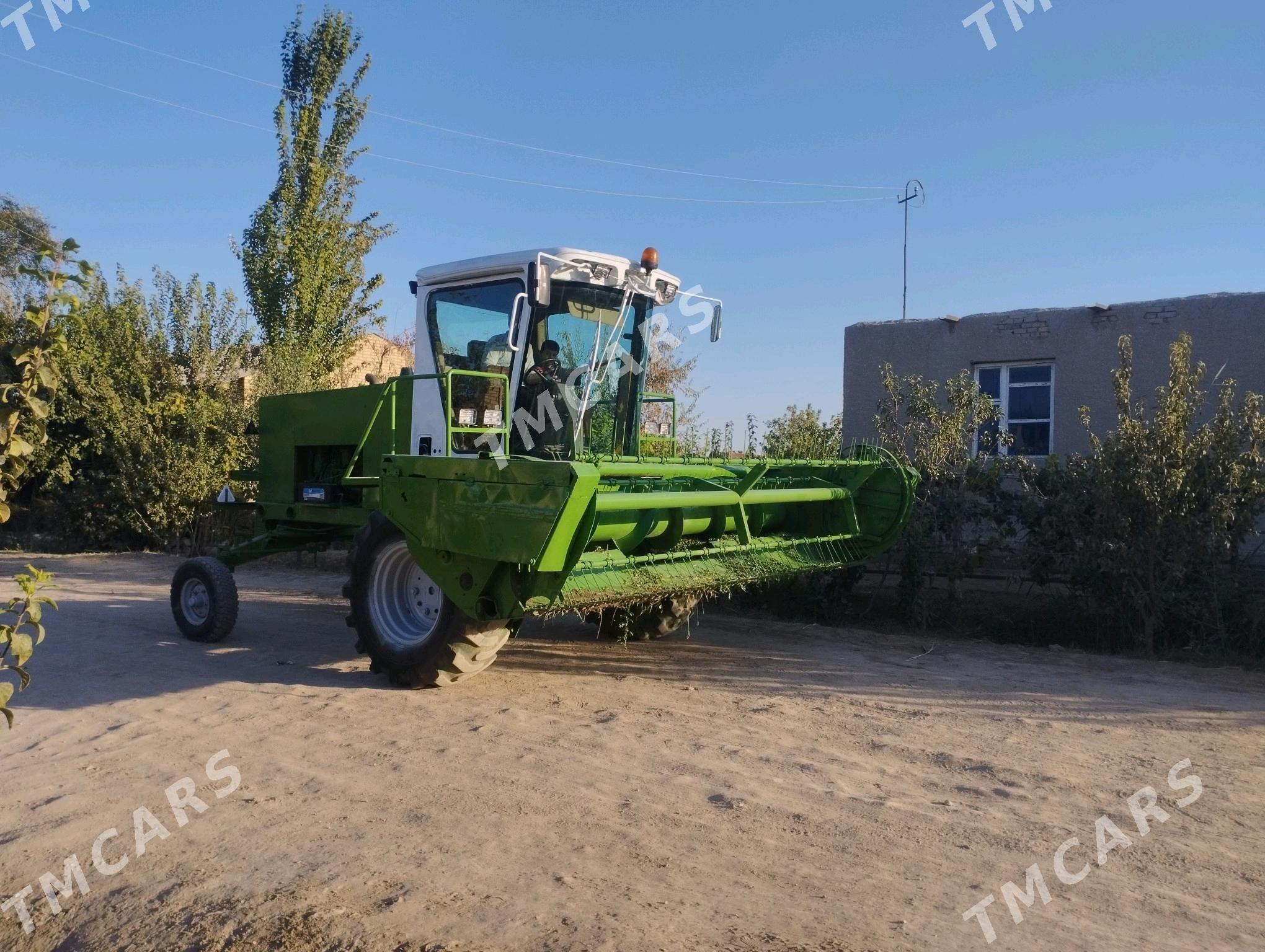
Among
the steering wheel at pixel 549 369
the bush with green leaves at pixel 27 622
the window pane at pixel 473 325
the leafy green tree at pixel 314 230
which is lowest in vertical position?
the bush with green leaves at pixel 27 622

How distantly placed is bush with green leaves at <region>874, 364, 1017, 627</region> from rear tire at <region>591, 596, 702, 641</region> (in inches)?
81.2

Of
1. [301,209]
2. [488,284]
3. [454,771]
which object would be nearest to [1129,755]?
[454,771]

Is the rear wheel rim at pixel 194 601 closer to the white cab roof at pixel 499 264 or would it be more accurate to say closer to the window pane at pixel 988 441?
the white cab roof at pixel 499 264

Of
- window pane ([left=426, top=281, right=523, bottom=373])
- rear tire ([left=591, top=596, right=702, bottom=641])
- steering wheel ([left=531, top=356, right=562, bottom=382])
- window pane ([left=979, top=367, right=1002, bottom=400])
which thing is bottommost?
rear tire ([left=591, top=596, right=702, bottom=641])

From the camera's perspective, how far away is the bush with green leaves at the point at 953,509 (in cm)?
864

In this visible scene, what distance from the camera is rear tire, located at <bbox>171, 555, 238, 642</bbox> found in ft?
26.0

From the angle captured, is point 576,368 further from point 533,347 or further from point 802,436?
point 802,436

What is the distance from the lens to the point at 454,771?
15.7ft

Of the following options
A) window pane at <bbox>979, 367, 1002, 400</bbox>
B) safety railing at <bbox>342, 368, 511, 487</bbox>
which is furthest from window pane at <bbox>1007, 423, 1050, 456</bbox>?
safety railing at <bbox>342, 368, 511, 487</bbox>

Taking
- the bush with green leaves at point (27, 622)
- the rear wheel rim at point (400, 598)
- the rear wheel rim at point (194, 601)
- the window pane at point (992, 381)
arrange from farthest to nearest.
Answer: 1. the window pane at point (992, 381)
2. the rear wheel rim at point (194, 601)
3. the rear wheel rim at point (400, 598)
4. the bush with green leaves at point (27, 622)

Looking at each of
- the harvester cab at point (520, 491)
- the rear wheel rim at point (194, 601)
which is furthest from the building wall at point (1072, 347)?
the rear wheel rim at point (194, 601)

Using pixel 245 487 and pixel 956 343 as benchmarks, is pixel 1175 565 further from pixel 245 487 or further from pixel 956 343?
pixel 245 487

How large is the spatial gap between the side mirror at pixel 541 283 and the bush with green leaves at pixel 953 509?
11.8ft

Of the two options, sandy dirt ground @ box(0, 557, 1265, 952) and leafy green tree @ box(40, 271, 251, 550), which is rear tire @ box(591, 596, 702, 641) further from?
leafy green tree @ box(40, 271, 251, 550)
